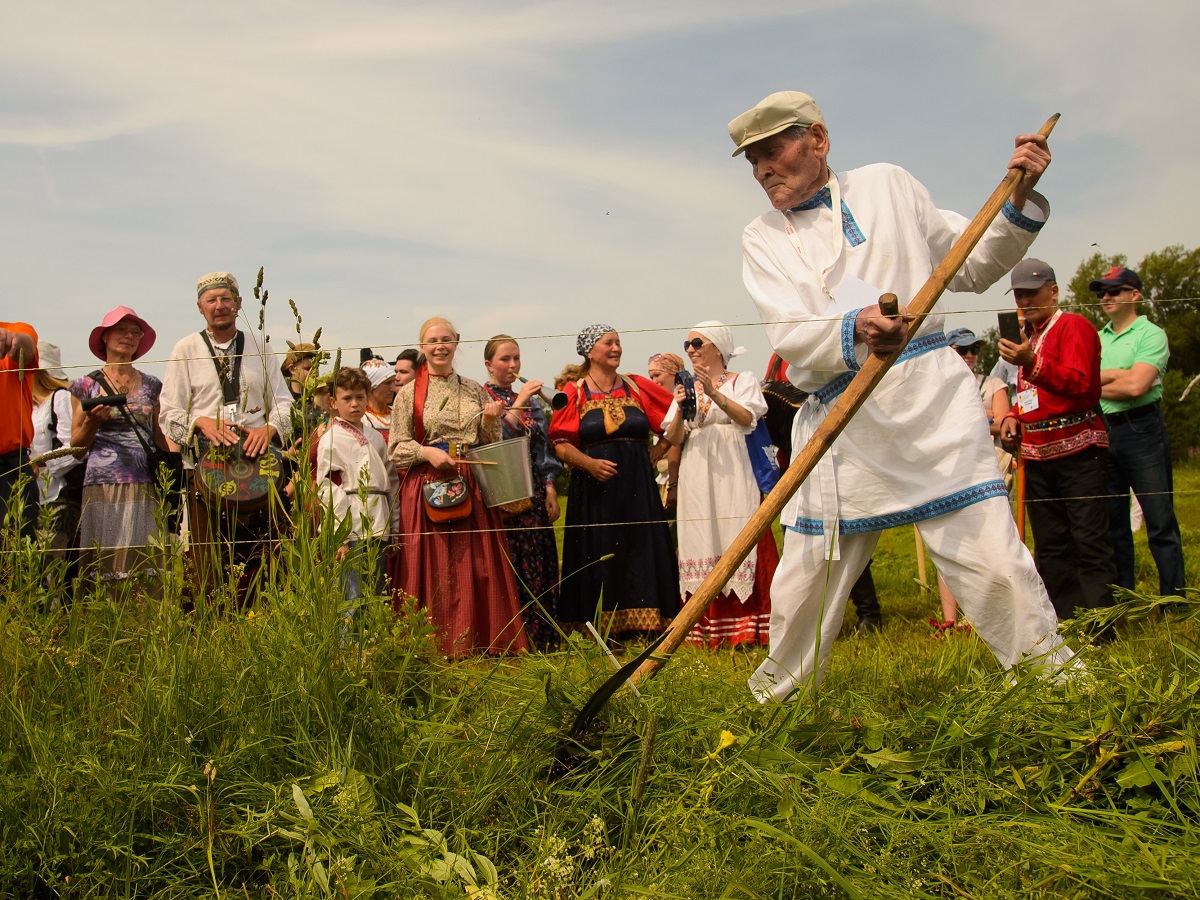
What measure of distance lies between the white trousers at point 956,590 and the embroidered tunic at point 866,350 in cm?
7

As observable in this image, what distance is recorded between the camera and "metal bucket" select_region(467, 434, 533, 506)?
5.86 metres

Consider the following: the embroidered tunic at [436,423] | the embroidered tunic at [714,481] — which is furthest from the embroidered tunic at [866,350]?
the embroidered tunic at [714,481]

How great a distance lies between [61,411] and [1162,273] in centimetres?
3699

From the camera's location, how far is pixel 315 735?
8.76ft

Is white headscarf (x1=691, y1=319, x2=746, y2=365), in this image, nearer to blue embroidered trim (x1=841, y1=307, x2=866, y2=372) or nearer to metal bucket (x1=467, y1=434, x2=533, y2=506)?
metal bucket (x1=467, y1=434, x2=533, y2=506)

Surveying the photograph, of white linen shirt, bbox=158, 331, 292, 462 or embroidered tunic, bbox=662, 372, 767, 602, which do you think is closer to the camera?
white linen shirt, bbox=158, 331, 292, 462

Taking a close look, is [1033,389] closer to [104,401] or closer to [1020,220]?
[1020,220]

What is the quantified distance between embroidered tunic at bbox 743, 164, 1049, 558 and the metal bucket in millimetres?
2300

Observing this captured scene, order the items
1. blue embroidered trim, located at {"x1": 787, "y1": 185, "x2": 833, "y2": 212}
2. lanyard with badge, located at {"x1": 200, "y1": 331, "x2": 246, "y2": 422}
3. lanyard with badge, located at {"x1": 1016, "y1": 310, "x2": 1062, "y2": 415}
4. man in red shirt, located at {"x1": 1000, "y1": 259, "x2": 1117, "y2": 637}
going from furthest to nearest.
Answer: lanyard with badge, located at {"x1": 1016, "y1": 310, "x2": 1062, "y2": 415} → man in red shirt, located at {"x1": 1000, "y1": 259, "x2": 1117, "y2": 637} → lanyard with badge, located at {"x1": 200, "y1": 331, "x2": 246, "y2": 422} → blue embroidered trim, located at {"x1": 787, "y1": 185, "x2": 833, "y2": 212}

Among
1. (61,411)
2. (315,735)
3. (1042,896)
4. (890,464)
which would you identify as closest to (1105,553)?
(890,464)

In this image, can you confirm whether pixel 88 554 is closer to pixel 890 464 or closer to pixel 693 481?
pixel 693 481

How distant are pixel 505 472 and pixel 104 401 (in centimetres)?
197

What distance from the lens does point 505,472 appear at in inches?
235

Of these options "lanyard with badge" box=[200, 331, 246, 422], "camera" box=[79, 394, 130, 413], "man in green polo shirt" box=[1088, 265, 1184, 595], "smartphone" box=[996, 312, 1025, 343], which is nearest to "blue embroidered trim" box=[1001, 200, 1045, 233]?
"smartphone" box=[996, 312, 1025, 343]
